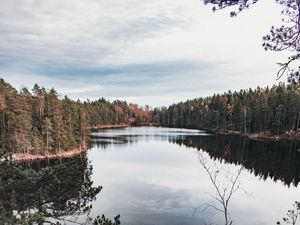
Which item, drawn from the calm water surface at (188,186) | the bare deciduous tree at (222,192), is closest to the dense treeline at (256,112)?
the calm water surface at (188,186)

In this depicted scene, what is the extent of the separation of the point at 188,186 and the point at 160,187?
340 cm

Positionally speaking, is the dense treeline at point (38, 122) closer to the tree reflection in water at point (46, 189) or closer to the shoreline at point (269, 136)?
the tree reflection in water at point (46, 189)

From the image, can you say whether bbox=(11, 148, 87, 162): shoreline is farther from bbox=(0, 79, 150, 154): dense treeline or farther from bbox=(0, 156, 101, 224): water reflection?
bbox=(0, 156, 101, 224): water reflection

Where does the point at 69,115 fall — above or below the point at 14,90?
below

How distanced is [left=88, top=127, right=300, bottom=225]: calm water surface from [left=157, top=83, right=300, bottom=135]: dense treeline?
23736 mm

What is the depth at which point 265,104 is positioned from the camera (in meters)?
95.8

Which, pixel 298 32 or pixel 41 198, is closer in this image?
pixel 298 32

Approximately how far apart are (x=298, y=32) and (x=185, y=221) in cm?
2222

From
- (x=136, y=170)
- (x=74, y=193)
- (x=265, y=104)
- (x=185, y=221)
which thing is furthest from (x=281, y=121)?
(x=74, y=193)

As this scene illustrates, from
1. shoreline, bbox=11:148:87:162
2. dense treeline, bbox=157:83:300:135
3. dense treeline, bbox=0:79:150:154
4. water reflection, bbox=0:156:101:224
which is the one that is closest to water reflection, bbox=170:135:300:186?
dense treeline, bbox=157:83:300:135

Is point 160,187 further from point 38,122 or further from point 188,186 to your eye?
point 38,122

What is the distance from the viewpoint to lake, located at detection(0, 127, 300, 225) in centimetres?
1598

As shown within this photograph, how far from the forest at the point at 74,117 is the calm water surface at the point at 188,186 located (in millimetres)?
8985

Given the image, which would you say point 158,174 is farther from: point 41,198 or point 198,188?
point 41,198
